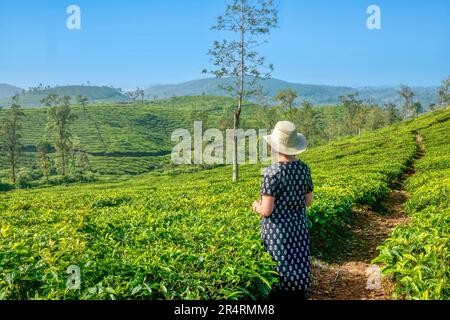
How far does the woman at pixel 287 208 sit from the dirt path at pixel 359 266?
84.9 inches

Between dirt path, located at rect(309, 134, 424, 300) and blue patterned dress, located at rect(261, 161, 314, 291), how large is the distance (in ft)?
7.10

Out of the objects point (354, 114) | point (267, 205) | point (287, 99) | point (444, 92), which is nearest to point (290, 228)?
point (267, 205)

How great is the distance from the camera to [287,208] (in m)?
5.82

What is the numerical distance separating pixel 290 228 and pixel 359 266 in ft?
14.6

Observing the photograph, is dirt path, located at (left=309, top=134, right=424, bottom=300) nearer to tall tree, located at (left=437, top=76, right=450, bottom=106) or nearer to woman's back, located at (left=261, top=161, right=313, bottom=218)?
woman's back, located at (left=261, top=161, right=313, bottom=218)

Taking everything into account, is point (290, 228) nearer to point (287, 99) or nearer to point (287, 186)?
point (287, 186)

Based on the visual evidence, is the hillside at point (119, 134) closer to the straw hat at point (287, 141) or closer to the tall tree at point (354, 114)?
the tall tree at point (354, 114)

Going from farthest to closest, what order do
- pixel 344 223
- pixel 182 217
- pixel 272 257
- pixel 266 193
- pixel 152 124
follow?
1. pixel 152 124
2. pixel 344 223
3. pixel 182 217
4. pixel 272 257
5. pixel 266 193

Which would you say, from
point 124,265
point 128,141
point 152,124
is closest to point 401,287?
point 124,265

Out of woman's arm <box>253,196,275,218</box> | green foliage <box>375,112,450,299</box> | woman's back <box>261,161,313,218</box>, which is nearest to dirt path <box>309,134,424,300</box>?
green foliage <box>375,112,450,299</box>

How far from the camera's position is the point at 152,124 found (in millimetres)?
166625

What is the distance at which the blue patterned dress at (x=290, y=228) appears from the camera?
18.8ft
